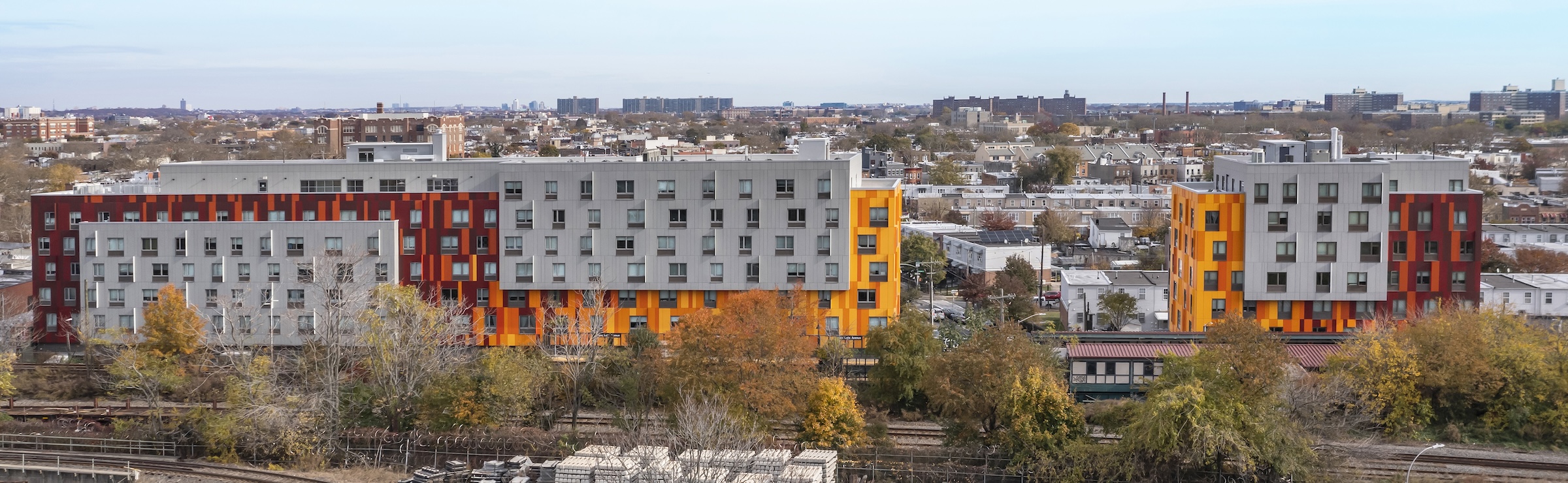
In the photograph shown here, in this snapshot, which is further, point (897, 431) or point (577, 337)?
point (577, 337)

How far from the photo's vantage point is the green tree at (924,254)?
63.0 m

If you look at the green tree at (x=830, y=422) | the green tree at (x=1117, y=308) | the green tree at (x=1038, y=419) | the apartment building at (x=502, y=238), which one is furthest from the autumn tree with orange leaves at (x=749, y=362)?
the green tree at (x=1117, y=308)

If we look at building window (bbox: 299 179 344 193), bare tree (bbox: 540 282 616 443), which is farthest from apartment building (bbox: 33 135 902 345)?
bare tree (bbox: 540 282 616 443)

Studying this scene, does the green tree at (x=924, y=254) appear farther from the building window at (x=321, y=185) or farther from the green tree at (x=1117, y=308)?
the building window at (x=321, y=185)

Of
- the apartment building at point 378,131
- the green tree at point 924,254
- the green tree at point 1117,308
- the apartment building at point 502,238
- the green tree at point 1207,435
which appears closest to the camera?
the green tree at point 1207,435

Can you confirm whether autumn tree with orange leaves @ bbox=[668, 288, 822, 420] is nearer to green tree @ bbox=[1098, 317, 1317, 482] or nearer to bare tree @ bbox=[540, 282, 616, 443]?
bare tree @ bbox=[540, 282, 616, 443]

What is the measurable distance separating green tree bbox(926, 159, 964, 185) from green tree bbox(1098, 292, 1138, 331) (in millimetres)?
A: 55852

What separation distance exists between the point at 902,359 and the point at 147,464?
18.0m

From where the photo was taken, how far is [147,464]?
110 ft

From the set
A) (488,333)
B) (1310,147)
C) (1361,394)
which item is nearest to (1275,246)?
(1310,147)

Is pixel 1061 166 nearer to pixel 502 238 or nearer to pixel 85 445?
pixel 502 238

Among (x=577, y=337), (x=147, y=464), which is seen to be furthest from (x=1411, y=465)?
(x=147, y=464)

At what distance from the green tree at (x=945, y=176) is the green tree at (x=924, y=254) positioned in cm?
4186

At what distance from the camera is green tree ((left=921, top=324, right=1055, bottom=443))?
31.2 meters
